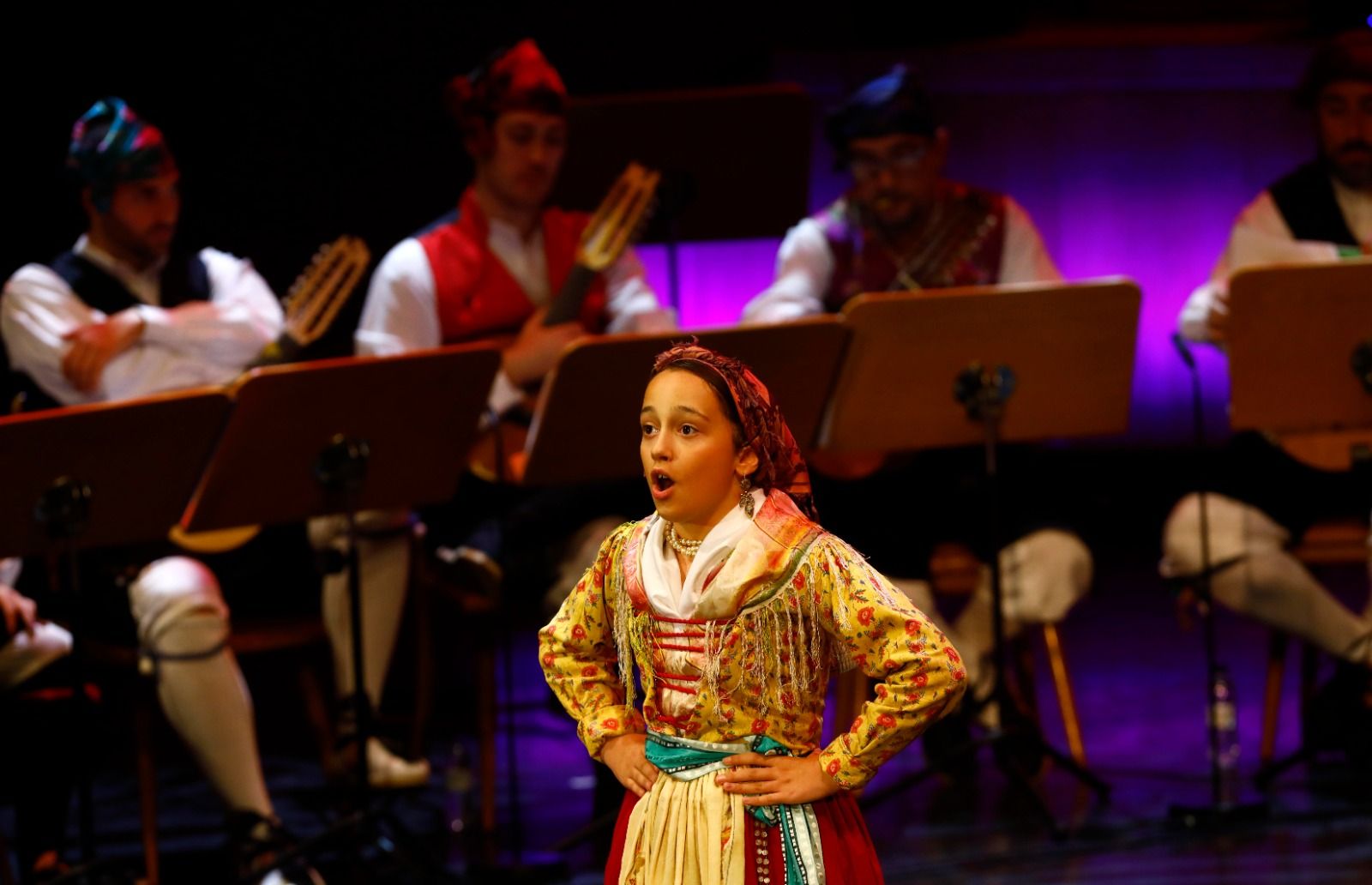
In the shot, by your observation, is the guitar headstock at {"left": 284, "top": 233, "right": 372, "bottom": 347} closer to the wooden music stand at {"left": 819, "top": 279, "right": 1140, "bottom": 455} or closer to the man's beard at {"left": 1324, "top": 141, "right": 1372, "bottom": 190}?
the wooden music stand at {"left": 819, "top": 279, "right": 1140, "bottom": 455}

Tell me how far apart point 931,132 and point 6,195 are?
278cm

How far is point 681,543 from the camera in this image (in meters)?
2.37

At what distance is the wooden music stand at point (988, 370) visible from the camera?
3.89m

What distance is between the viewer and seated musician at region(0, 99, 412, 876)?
166 inches

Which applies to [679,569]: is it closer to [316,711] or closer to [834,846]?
[834,846]

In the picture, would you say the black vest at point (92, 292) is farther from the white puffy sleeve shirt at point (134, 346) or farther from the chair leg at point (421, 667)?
the chair leg at point (421, 667)

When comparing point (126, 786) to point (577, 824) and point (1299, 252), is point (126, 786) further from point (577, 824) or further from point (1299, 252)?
point (1299, 252)

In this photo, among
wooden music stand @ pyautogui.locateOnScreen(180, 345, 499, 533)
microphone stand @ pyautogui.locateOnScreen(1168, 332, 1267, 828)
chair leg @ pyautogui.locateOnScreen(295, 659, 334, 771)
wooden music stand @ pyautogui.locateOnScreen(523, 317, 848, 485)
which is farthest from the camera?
chair leg @ pyautogui.locateOnScreen(295, 659, 334, 771)

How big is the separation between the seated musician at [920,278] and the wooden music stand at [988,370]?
1.49 ft

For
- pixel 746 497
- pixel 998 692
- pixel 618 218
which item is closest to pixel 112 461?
pixel 618 218

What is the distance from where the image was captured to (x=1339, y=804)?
165 inches

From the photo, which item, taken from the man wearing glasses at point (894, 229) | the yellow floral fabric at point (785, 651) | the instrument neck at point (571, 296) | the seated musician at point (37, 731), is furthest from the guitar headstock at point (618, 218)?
the yellow floral fabric at point (785, 651)

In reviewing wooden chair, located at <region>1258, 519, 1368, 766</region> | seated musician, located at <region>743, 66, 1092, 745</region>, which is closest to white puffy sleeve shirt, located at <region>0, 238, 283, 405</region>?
seated musician, located at <region>743, 66, 1092, 745</region>

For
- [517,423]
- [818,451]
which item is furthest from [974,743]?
[517,423]
